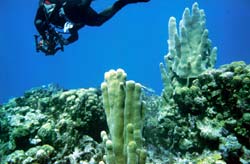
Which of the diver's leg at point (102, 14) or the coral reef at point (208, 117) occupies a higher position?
the diver's leg at point (102, 14)

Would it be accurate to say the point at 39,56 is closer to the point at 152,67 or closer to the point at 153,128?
the point at 152,67

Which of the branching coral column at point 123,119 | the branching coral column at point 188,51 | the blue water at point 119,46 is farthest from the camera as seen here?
the blue water at point 119,46

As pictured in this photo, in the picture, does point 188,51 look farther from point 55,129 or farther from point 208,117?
point 55,129

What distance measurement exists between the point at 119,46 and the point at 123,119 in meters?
122

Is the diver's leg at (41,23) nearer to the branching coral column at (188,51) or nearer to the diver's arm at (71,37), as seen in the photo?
the diver's arm at (71,37)

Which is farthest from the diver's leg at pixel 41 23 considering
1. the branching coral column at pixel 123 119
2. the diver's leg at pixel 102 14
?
the branching coral column at pixel 123 119

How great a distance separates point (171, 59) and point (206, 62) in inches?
29.6

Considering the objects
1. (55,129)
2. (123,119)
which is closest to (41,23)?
(55,129)

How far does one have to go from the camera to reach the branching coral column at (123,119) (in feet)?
12.6

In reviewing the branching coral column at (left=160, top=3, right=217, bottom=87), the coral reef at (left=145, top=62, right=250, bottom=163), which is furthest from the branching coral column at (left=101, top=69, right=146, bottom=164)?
the branching coral column at (left=160, top=3, right=217, bottom=87)

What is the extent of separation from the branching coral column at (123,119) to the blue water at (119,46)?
6140 cm

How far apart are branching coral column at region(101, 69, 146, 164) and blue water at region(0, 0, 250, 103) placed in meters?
61.4

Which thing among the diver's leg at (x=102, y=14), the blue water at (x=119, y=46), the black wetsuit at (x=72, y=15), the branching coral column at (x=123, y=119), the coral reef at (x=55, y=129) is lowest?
the branching coral column at (x=123, y=119)

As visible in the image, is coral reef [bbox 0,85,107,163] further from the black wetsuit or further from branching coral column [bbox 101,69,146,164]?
the black wetsuit
